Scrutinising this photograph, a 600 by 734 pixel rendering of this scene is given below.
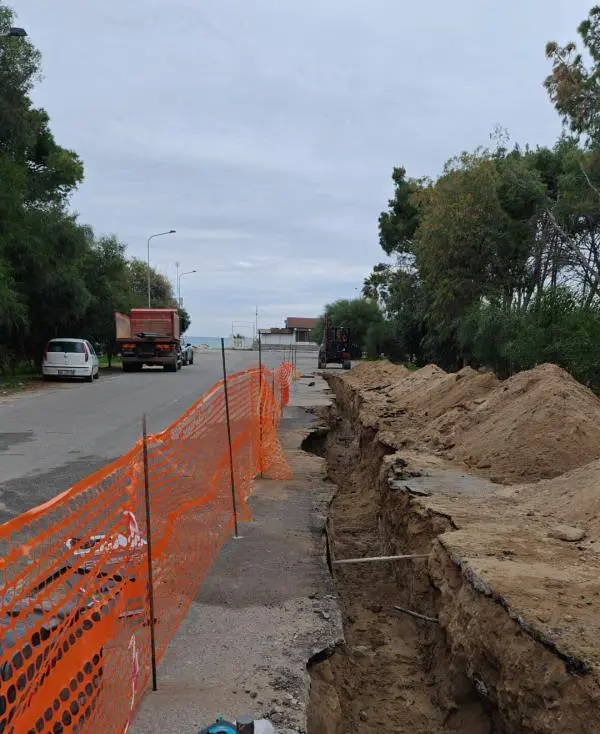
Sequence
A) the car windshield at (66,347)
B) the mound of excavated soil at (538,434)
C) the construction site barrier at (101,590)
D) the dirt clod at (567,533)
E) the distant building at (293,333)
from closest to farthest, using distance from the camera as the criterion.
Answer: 1. the construction site barrier at (101,590)
2. the dirt clod at (567,533)
3. the mound of excavated soil at (538,434)
4. the car windshield at (66,347)
5. the distant building at (293,333)

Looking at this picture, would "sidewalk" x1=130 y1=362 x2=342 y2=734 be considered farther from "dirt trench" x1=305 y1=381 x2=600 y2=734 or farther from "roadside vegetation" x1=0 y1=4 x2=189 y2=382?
"roadside vegetation" x1=0 y1=4 x2=189 y2=382

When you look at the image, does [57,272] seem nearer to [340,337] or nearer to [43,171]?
[43,171]

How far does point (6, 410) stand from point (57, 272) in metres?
10.7

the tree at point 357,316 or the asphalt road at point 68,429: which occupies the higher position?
the tree at point 357,316

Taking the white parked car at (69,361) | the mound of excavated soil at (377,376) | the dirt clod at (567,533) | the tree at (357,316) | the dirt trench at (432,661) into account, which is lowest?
the dirt trench at (432,661)

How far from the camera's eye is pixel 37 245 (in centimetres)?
2231

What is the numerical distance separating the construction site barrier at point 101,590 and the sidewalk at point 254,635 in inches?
5.0

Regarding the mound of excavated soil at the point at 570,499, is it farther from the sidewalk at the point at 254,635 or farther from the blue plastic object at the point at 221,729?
the blue plastic object at the point at 221,729

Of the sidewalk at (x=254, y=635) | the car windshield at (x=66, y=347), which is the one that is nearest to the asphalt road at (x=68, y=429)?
the car windshield at (x=66, y=347)

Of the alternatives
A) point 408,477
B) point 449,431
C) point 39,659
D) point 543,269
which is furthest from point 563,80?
point 39,659

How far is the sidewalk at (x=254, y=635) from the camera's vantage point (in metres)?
3.01

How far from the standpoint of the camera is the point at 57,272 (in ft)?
76.7

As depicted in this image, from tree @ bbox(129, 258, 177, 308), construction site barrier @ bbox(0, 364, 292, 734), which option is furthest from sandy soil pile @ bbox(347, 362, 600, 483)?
tree @ bbox(129, 258, 177, 308)

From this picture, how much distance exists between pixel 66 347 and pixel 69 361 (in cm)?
79
